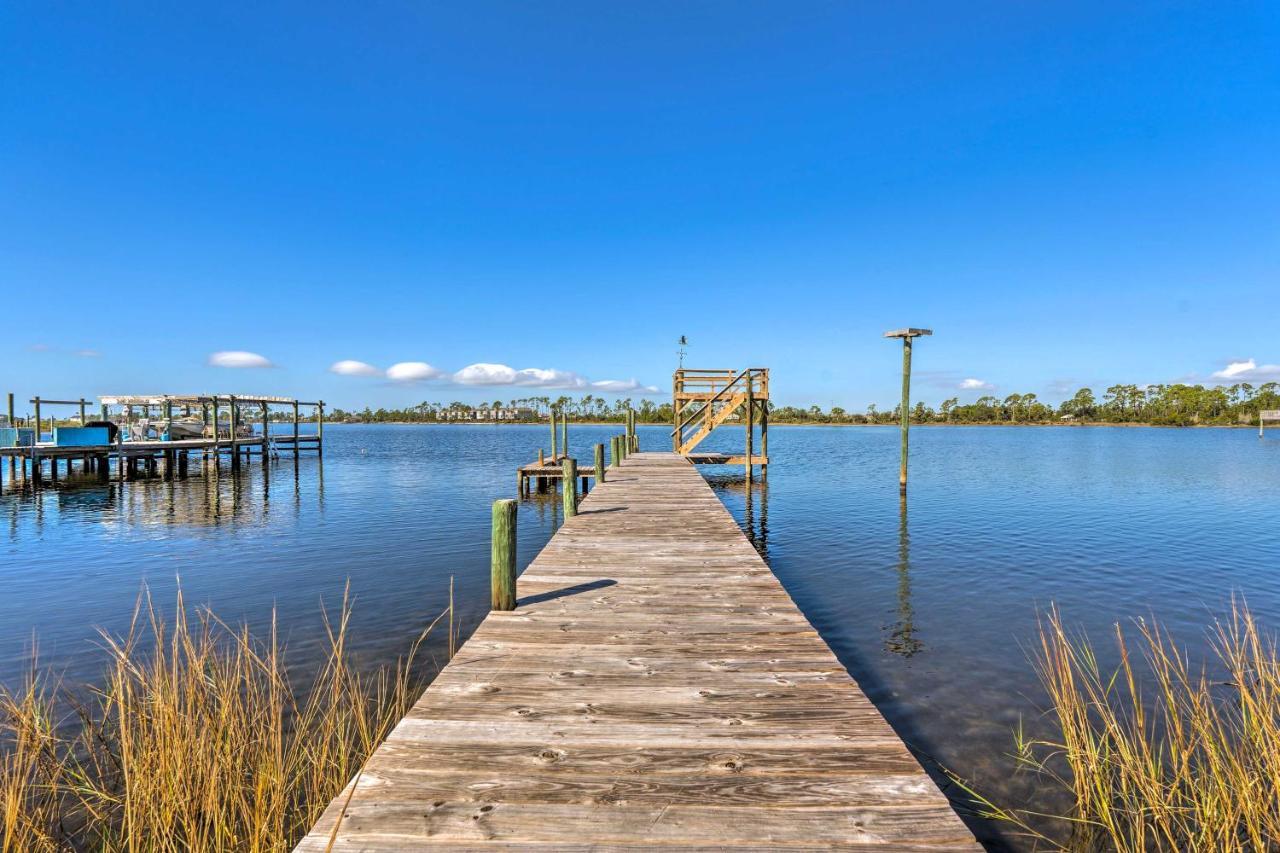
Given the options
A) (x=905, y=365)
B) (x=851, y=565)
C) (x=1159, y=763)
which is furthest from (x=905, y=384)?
(x=1159, y=763)

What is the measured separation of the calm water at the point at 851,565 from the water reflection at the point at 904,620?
1.6 inches

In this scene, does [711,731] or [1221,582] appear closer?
[711,731]

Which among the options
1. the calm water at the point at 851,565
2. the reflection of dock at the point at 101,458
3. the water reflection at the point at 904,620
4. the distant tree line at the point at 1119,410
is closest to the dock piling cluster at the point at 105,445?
the reflection of dock at the point at 101,458

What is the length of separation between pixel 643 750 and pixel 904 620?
7.34 meters

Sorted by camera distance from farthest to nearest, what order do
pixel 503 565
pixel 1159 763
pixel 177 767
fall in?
pixel 503 565, pixel 1159 763, pixel 177 767

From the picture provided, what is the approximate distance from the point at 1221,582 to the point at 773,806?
534 inches

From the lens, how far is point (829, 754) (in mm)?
2914

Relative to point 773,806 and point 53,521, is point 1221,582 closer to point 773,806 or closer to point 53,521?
point 773,806

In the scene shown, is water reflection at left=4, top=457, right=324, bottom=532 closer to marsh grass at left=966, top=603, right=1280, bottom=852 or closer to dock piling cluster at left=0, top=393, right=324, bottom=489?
dock piling cluster at left=0, top=393, right=324, bottom=489

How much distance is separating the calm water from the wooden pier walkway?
245 cm

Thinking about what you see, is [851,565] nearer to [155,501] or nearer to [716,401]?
[716,401]

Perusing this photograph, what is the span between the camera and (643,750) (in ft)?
9.71

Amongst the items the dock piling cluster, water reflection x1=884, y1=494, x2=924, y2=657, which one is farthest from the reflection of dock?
water reflection x1=884, y1=494, x2=924, y2=657

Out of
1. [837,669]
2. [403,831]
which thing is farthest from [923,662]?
[403,831]
